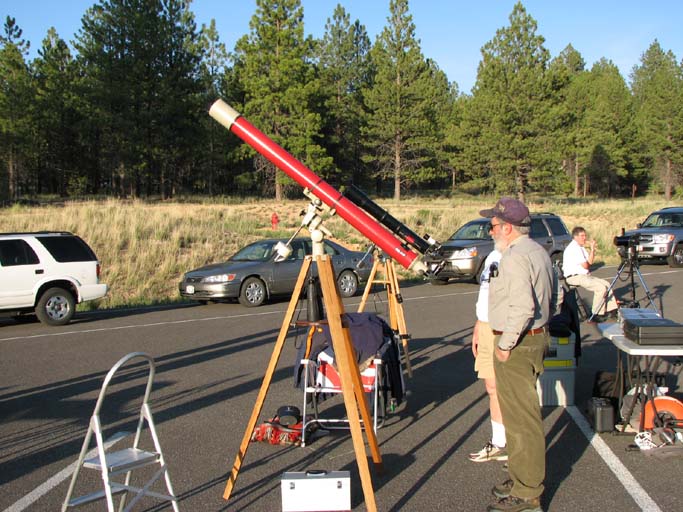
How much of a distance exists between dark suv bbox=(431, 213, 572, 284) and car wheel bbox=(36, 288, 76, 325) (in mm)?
8948

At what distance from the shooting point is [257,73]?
52188mm

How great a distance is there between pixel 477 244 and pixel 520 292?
14.9 m

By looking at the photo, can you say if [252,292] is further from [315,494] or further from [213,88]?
[213,88]

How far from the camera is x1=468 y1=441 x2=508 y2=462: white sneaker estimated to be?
5.48 m

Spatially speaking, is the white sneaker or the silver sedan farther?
the silver sedan

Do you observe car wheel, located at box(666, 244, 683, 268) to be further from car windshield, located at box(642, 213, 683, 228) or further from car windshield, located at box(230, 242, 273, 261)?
car windshield, located at box(230, 242, 273, 261)

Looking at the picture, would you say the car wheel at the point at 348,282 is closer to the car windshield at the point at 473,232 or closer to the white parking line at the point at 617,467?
the car windshield at the point at 473,232

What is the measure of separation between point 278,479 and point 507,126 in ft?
173

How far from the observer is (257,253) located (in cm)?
1702

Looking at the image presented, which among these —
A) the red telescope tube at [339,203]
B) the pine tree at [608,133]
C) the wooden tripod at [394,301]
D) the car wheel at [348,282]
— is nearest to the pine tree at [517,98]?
the pine tree at [608,133]

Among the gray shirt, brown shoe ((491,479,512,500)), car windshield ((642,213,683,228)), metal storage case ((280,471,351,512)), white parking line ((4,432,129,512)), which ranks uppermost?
car windshield ((642,213,683,228))

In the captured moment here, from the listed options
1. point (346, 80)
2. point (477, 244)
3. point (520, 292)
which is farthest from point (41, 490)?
point (346, 80)

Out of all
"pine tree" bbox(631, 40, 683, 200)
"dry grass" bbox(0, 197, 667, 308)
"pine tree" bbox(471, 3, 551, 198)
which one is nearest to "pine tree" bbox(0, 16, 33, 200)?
"dry grass" bbox(0, 197, 667, 308)

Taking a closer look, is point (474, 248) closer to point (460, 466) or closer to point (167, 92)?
point (460, 466)
